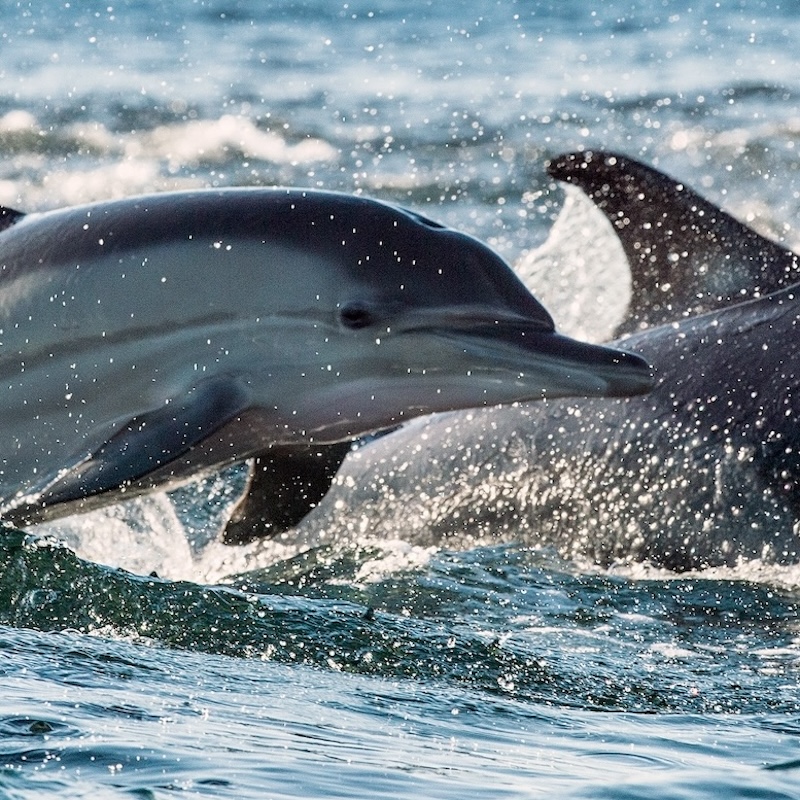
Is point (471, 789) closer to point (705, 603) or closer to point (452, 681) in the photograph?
point (452, 681)

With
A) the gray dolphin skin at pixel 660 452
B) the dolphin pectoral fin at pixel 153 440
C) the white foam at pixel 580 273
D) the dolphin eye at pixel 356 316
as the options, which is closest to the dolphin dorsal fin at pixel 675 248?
the gray dolphin skin at pixel 660 452

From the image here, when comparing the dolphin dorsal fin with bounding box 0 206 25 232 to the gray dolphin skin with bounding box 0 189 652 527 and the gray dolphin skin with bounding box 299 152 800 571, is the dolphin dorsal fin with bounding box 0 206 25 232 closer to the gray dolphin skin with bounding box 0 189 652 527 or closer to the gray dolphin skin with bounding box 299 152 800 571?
the gray dolphin skin with bounding box 0 189 652 527

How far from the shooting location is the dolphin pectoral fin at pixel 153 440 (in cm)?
562

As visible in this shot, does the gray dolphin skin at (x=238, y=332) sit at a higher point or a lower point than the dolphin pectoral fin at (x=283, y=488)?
higher

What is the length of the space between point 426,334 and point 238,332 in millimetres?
602

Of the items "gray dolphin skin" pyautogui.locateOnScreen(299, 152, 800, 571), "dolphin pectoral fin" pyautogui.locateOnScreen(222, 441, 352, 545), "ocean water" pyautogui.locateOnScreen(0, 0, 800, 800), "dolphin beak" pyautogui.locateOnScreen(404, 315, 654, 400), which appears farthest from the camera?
"gray dolphin skin" pyautogui.locateOnScreen(299, 152, 800, 571)

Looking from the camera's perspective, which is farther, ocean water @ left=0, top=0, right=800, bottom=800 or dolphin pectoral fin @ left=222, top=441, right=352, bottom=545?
dolphin pectoral fin @ left=222, top=441, right=352, bottom=545

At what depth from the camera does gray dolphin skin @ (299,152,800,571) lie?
7.24 m

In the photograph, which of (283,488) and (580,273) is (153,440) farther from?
(580,273)

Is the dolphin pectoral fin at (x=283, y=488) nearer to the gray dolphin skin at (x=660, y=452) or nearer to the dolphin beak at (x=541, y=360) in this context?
the dolphin beak at (x=541, y=360)

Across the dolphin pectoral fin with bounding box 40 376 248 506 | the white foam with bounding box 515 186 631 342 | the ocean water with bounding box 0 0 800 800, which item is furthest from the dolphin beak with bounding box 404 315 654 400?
the white foam with bounding box 515 186 631 342

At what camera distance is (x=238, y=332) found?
19.1ft

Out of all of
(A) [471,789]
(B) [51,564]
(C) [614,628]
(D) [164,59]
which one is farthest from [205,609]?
(D) [164,59]

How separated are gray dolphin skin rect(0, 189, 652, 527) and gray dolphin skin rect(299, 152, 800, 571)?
1.74m
